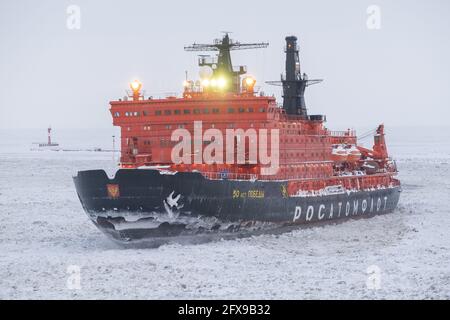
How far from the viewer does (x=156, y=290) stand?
20594 millimetres

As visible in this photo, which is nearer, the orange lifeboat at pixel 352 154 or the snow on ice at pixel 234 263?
the snow on ice at pixel 234 263

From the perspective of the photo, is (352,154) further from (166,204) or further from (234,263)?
(234,263)

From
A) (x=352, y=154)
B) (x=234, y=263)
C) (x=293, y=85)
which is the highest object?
(x=293, y=85)

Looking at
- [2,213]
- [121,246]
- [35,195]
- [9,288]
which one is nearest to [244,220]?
[121,246]

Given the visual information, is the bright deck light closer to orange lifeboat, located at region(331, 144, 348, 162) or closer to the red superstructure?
the red superstructure

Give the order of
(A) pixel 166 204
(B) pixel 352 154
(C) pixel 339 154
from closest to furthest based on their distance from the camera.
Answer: (A) pixel 166 204
(C) pixel 339 154
(B) pixel 352 154

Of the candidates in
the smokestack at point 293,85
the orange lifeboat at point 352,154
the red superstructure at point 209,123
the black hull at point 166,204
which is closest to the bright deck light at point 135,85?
the red superstructure at point 209,123

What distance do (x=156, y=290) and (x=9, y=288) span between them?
4134 mm

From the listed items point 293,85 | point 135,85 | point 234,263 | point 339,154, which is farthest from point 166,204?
point 293,85

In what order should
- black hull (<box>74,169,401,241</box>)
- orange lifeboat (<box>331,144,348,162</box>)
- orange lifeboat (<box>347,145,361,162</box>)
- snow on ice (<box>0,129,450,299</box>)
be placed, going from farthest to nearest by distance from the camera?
orange lifeboat (<box>347,145,361,162</box>) → orange lifeboat (<box>331,144,348,162</box>) → black hull (<box>74,169,401,241</box>) → snow on ice (<box>0,129,450,299</box>)

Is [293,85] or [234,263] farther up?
[293,85]

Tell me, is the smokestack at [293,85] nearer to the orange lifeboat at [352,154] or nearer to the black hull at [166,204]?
the orange lifeboat at [352,154]

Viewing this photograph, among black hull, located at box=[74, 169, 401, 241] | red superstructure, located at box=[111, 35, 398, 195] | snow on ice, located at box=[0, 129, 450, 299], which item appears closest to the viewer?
snow on ice, located at box=[0, 129, 450, 299]

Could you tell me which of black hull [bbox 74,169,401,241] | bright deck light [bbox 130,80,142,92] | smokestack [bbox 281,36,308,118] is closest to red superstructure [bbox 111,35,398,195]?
bright deck light [bbox 130,80,142,92]
